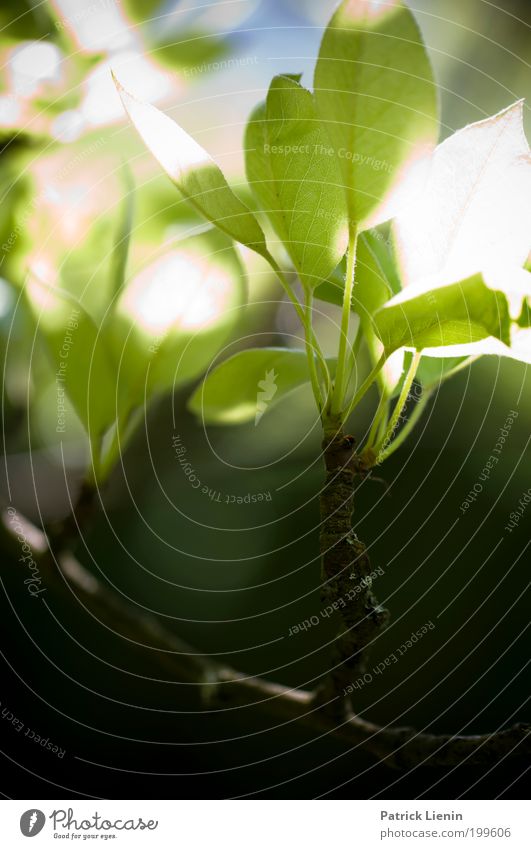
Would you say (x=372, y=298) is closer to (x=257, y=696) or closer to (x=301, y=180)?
(x=301, y=180)

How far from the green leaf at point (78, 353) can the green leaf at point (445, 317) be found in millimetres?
174

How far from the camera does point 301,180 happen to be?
29 cm

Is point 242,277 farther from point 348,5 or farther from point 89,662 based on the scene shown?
point 89,662

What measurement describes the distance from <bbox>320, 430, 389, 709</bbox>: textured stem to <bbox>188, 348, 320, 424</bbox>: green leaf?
0.08m

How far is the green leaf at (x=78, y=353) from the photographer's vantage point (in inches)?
14.5

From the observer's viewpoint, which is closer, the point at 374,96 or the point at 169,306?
the point at 374,96

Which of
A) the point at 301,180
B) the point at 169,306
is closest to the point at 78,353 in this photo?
the point at 169,306

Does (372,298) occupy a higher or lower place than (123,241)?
lower

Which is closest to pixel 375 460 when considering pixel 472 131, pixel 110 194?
pixel 472 131

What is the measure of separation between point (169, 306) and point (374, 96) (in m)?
0.17

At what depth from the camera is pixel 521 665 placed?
1.76 ft

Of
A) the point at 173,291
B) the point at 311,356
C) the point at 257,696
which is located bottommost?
the point at 257,696

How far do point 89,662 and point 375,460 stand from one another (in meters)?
0.35

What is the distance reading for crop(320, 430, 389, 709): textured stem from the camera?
0.94ft
